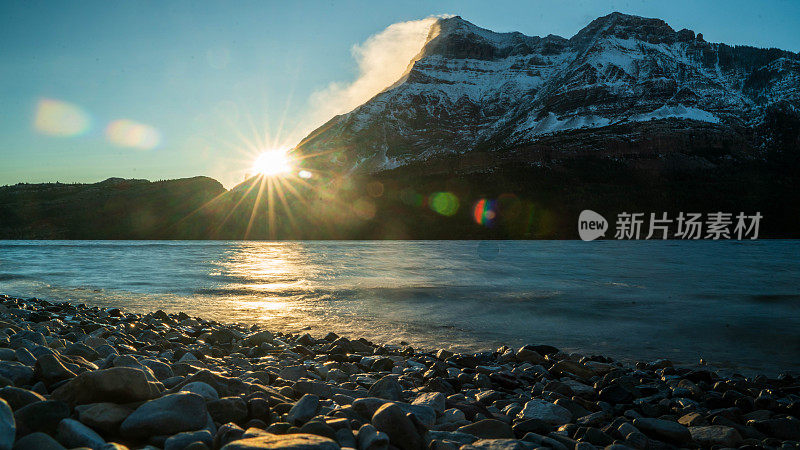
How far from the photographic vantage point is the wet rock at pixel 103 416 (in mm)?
2525

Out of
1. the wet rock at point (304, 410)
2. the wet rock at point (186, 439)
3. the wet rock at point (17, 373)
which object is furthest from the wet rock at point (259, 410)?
the wet rock at point (17, 373)

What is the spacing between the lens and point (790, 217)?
94125 millimetres

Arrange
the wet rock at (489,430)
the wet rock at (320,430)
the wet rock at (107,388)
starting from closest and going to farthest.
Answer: the wet rock at (320,430) < the wet rock at (107,388) < the wet rock at (489,430)

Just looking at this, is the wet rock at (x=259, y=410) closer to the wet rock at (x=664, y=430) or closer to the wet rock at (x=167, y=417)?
the wet rock at (x=167, y=417)

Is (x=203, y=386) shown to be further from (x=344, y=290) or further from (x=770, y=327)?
(x=344, y=290)

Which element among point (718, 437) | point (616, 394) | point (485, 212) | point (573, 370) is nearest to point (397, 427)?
point (718, 437)

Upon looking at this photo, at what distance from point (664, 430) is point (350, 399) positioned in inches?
98.7

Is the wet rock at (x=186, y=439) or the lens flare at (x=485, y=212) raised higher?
the lens flare at (x=485, y=212)

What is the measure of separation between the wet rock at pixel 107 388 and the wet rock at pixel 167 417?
0.24 metres

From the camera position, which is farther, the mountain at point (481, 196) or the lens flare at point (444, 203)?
the lens flare at point (444, 203)

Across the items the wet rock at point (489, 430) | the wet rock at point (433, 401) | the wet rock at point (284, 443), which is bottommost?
the wet rock at point (433, 401)

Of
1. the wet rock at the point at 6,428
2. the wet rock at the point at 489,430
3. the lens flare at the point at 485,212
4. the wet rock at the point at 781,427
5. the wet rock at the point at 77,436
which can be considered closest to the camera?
the wet rock at the point at 6,428

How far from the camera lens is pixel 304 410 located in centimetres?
326

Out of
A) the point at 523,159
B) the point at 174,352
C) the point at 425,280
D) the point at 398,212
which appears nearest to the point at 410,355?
the point at 174,352
